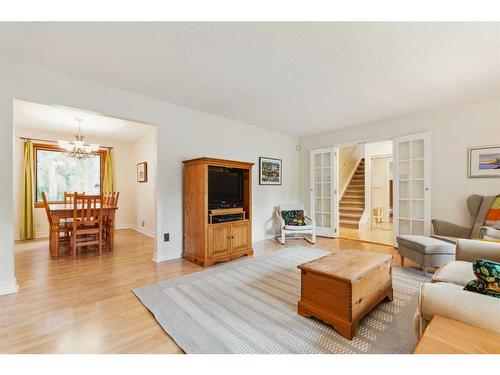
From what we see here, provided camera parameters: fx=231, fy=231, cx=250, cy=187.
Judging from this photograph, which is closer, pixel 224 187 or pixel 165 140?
pixel 165 140

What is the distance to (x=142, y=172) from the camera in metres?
5.64

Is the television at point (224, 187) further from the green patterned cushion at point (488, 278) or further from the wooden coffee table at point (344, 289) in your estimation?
the green patterned cushion at point (488, 278)

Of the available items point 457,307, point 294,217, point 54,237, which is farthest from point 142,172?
point 457,307

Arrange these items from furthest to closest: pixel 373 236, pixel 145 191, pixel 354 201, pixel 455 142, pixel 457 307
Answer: pixel 354 201 < pixel 145 191 < pixel 373 236 < pixel 455 142 < pixel 457 307

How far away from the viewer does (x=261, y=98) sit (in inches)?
131

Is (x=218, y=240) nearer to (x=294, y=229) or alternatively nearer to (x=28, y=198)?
(x=294, y=229)

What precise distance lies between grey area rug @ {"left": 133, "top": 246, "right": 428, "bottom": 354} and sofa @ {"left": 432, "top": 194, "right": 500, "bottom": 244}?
98 centimetres

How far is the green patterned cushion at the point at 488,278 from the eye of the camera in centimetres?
118

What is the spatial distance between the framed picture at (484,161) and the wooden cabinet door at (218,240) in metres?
3.71

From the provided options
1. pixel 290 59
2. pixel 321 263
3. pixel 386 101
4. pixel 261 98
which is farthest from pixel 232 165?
pixel 386 101

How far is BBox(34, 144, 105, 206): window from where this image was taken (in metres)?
5.09

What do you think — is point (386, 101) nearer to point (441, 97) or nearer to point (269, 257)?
point (441, 97)

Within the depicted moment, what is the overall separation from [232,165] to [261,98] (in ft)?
3.46

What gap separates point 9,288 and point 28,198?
338cm
